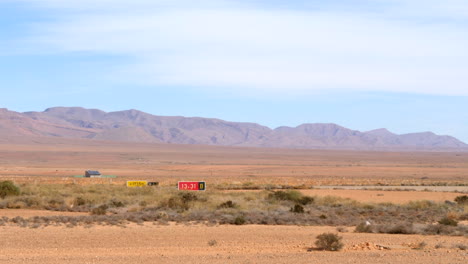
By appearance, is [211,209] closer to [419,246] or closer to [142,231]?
[142,231]

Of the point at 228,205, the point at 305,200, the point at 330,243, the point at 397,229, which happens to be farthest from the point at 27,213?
the point at 330,243

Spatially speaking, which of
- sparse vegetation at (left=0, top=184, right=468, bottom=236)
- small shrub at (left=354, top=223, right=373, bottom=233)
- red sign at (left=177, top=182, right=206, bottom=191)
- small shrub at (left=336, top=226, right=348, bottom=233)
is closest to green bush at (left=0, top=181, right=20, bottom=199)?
sparse vegetation at (left=0, top=184, right=468, bottom=236)

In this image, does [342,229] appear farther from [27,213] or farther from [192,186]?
[192,186]

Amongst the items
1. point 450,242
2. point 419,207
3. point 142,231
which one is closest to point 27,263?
point 142,231

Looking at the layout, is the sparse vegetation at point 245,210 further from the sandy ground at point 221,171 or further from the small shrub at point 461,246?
the sandy ground at point 221,171

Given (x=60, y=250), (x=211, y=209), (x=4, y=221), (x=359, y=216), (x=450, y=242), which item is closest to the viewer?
(x=60, y=250)

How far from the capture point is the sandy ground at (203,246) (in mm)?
16688

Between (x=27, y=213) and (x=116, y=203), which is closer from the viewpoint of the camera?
(x=27, y=213)

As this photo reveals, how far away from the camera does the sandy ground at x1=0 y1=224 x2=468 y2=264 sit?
54.7ft

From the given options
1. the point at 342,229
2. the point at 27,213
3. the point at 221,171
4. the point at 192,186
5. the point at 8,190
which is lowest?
→ the point at 221,171

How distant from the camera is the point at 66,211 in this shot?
31656 mm

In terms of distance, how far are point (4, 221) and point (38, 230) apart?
133 inches

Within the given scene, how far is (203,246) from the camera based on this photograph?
63.6 ft

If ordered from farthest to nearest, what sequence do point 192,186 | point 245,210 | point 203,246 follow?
point 192,186
point 245,210
point 203,246
